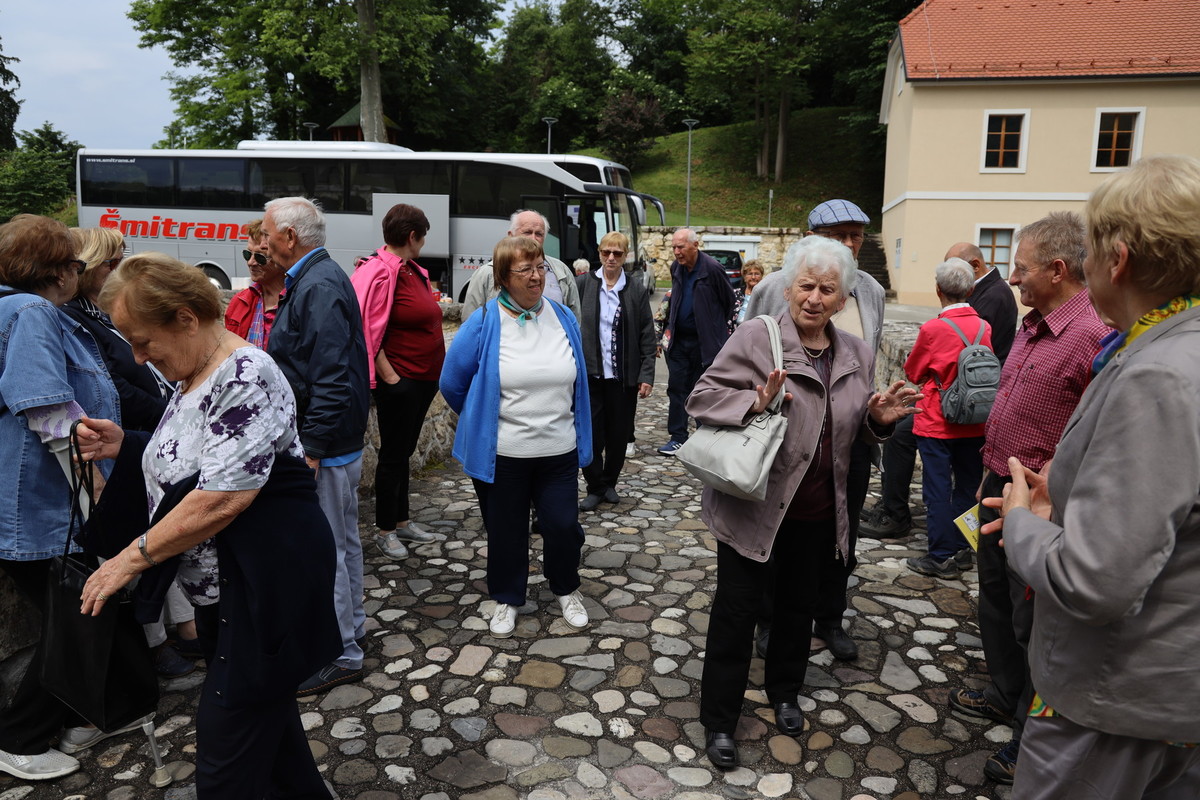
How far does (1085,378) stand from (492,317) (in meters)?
2.56

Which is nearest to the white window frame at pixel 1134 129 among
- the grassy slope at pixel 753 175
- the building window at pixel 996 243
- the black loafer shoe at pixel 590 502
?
the building window at pixel 996 243

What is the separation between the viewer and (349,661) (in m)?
3.58

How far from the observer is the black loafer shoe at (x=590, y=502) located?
6057mm

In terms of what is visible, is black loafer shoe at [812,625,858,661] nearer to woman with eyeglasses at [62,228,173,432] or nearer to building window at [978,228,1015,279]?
woman with eyeglasses at [62,228,173,432]

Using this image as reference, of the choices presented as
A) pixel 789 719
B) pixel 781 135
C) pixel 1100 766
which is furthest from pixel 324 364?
pixel 781 135

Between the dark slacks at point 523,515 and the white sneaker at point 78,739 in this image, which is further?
the dark slacks at point 523,515

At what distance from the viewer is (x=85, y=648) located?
2.44 m

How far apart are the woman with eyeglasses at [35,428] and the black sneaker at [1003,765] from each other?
335 cm

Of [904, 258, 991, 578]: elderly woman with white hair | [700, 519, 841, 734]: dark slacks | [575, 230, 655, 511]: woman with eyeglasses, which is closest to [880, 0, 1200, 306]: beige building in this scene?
[575, 230, 655, 511]: woman with eyeglasses

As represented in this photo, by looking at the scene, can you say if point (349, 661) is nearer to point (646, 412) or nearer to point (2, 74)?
point (646, 412)

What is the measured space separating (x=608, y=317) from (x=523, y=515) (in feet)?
8.29

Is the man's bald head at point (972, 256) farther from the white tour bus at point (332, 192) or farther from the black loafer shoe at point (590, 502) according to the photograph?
the white tour bus at point (332, 192)

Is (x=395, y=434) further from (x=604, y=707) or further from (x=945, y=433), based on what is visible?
(x=945, y=433)

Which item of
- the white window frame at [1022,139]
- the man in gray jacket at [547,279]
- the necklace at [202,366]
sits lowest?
the necklace at [202,366]
